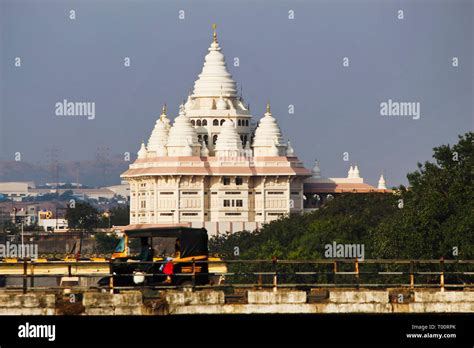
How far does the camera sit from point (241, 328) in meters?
37.6

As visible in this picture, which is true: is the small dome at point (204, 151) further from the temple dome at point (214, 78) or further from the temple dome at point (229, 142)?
the temple dome at point (214, 78)

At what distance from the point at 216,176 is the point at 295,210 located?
23.7 feet

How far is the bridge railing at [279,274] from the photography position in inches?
1531

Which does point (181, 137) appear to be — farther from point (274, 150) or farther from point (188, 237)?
point (188, 237)

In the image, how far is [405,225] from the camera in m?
76.4

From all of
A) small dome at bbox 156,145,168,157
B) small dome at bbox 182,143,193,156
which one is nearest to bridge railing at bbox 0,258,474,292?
small dome at bbox 182,143,193,156

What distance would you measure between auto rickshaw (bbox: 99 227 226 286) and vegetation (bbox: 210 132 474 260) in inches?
1024

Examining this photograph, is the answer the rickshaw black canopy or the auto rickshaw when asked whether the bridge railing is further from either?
the rickshaw black canopy

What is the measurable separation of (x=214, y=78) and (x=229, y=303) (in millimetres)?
156618

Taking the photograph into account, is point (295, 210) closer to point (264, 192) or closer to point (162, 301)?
point (264, 192)

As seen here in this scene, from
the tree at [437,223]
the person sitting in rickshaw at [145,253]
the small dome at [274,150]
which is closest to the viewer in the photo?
the person sitting in rickshaw at [145,253]

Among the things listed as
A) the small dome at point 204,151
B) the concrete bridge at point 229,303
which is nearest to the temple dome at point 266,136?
Answer: the small dome at point 204,151

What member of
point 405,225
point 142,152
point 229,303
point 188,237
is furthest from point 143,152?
point 229,303

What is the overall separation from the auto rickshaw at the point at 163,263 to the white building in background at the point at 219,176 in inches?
5391
